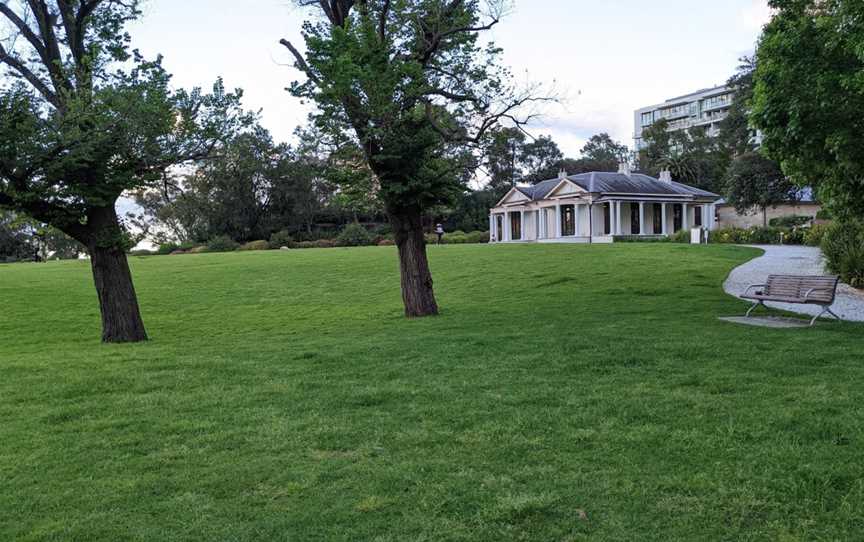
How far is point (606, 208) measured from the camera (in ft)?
161

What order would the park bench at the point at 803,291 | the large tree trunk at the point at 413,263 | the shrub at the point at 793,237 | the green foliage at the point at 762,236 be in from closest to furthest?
the park bench at the point at 803,291 → the large tree trunk at the point at 413,263 → the shrub at the point at 793,237 → the green foliage at the point at 762,236

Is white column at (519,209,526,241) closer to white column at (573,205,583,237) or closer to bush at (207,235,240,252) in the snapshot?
white column at (573,205,583,237)

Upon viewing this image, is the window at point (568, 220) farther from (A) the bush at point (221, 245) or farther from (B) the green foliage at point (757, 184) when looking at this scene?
(A) the bush at point (221, 245)

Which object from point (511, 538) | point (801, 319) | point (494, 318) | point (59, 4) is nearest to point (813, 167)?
point (801, 319)

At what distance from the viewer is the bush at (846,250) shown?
17.8 meters

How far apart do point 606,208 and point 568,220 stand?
3065 mm

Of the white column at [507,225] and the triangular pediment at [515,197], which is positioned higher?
the triangular pediment at [515,197]

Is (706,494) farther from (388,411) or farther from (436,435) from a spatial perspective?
(388,411)

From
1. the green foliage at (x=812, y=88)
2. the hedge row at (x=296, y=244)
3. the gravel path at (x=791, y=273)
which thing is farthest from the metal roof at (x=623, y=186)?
the green foliage at (x=812, y=88)

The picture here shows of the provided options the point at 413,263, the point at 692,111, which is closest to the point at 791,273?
the point at 413,263

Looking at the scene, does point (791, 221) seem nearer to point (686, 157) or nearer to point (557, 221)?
point (557, 221)

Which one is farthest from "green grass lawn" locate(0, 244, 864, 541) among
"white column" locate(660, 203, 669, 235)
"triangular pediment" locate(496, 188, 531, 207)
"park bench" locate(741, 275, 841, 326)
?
"triangular pediment" locate(496, 188, 531, 207)

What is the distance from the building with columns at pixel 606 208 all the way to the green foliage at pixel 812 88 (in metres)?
34.6

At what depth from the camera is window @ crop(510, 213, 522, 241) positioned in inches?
2169
